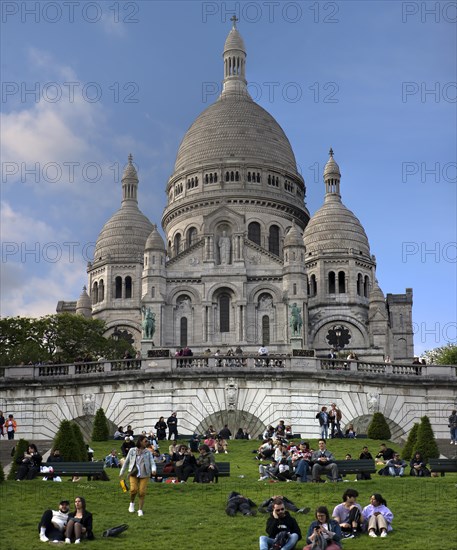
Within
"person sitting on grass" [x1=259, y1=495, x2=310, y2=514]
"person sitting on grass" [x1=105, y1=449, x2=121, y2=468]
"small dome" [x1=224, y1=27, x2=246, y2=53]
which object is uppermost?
"small dome" [x1=224, y1=27, x2=246, y2=53]

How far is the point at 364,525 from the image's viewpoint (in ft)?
79.6

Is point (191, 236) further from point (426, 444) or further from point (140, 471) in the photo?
point (140, 471)

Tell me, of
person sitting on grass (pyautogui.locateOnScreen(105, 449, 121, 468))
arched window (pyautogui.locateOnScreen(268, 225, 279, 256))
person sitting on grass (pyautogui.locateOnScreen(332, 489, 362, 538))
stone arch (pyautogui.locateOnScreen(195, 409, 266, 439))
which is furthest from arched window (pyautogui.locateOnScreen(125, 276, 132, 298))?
person sitting on grass (pyautogui.locateOnScreen(332, 489, 362, 538))

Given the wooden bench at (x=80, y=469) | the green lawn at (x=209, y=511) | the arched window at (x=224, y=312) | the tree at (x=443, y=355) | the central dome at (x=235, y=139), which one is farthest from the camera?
the central dome at (x=235, y=139)

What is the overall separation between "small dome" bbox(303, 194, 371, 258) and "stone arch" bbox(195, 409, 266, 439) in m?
66.3

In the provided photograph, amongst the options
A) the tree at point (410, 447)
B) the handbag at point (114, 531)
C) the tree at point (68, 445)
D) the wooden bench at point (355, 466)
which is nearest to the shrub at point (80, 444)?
the tree at point (68, 445)

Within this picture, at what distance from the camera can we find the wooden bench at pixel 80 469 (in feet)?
100

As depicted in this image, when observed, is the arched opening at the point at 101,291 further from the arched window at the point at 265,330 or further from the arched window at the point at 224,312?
the arched window at the point at 265,330

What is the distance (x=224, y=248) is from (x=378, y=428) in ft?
213

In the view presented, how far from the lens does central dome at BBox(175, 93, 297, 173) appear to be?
119 meters

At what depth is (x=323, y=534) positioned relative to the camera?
22234 millimetres

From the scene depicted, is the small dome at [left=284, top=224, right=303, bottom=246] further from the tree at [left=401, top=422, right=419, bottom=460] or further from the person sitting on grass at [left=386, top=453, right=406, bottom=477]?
the person sitting on grass at [left=386, top=453, right=406, bottom=477]

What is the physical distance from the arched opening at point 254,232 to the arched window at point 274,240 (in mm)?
1239

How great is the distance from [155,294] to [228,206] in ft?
51.4
